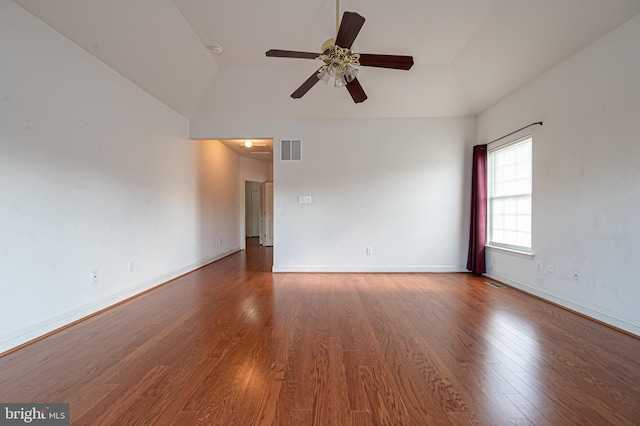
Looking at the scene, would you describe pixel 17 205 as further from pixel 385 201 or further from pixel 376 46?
pixel 385 201

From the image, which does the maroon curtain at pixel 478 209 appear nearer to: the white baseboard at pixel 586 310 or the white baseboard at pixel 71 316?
the white baseboard at pixel 586 310

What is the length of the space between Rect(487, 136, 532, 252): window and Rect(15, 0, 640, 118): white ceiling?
91 centimetres

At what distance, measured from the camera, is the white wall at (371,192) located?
4.60 m

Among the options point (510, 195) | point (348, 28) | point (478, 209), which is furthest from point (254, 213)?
point (348, 28)

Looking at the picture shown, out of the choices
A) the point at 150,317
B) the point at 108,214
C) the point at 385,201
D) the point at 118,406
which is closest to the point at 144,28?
the point at 108,214

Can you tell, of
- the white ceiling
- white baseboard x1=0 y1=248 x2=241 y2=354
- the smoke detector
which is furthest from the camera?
the smoke detector

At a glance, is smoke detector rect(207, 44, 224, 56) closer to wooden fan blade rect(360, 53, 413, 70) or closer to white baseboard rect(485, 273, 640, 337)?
wooden fan blade rect(360, 53, 413, 70)

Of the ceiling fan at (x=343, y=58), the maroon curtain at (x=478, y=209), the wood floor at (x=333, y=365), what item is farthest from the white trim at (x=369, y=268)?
the ceiling fan at (x=343, y=58)

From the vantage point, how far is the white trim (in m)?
4.60

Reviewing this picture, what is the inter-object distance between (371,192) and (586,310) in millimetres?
3076

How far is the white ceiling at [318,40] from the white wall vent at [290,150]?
0.66 meters

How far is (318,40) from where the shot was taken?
3.22 m

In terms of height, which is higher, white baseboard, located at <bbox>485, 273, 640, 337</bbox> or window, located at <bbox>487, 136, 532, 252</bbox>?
window, located at <bbox>487, 136, 532, 252</bbox>

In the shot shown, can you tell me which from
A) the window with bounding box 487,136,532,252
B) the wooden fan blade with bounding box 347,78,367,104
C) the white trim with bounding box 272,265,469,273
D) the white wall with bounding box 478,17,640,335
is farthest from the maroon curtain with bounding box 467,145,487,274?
the wooden fan blade with bounding box 347,78,367,104
